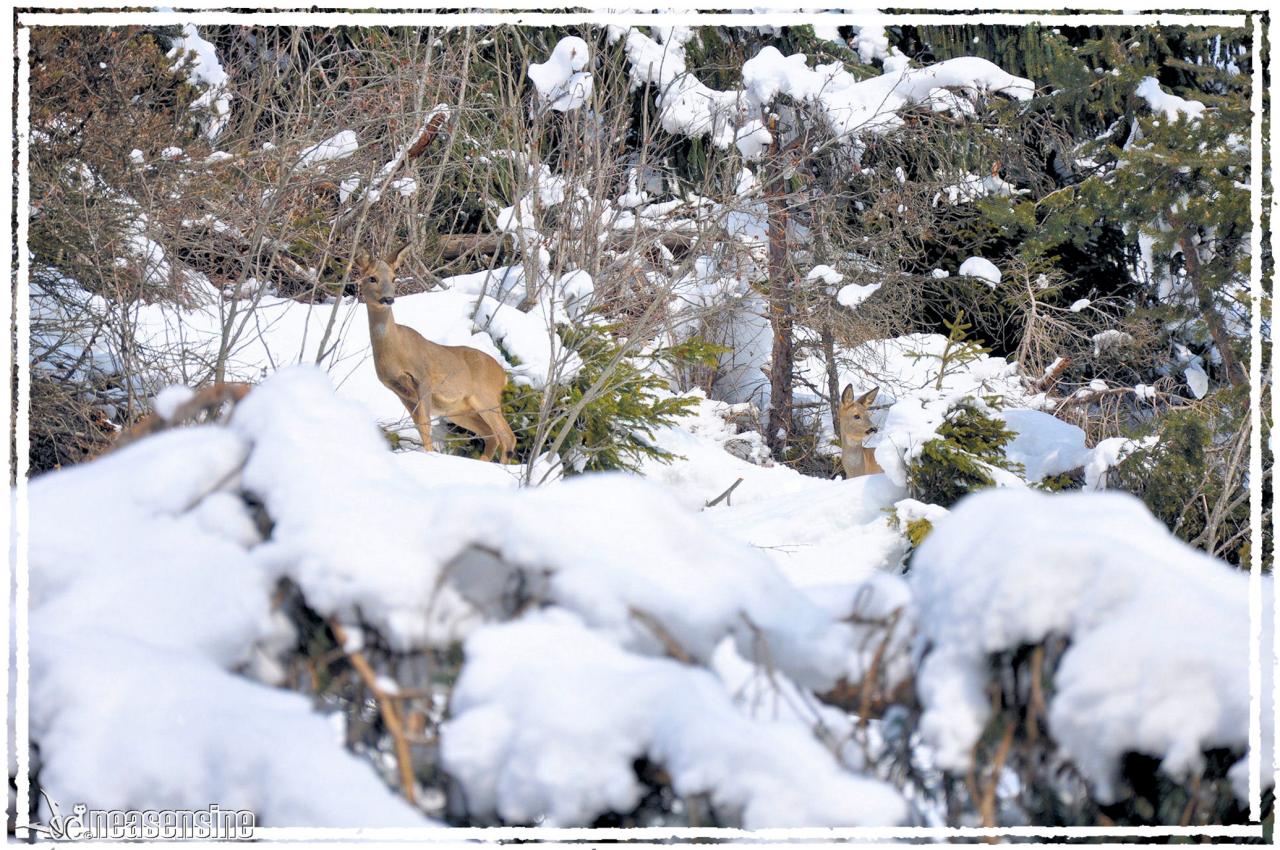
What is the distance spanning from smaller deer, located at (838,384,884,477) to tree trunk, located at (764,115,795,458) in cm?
297

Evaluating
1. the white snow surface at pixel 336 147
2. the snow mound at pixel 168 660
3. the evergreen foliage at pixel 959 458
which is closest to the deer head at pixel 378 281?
the white snow surface at pixel 336 147

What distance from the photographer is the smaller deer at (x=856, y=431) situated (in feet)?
32.4

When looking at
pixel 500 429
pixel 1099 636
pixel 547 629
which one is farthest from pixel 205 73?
pixel 1099 636

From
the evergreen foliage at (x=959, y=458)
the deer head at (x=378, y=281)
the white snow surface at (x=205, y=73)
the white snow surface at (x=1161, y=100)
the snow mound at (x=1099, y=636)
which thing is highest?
the white snow surface at (x=1161, y=100)

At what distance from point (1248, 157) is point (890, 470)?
292 cm

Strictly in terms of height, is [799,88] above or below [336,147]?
above

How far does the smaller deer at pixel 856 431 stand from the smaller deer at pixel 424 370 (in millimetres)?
3338

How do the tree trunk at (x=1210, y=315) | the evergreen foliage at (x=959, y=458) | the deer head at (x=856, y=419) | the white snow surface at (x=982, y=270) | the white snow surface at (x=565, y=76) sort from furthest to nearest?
the white snow surface at (x=982, y=270)
the deer head at (x=856, y=419)
the white snow surface at (x=565, y=76)
the tree trunk at (x=1210, y=315)
the evergreen foliage at (x=959, y=458)

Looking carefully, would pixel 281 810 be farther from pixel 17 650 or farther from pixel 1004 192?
pixel 1004 192

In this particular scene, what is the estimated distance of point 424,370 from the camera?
721 cm

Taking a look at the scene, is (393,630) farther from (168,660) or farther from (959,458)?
(959,458)

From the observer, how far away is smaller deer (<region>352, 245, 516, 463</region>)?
6.87m

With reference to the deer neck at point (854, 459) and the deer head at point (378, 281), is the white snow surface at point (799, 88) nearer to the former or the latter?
the deer neck at point (854, 459)

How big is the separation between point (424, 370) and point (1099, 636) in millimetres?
6254
